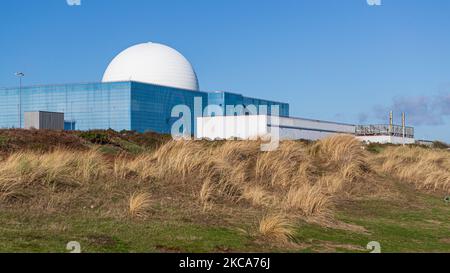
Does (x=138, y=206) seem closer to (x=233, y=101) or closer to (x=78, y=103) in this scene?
(x=78, y=103)

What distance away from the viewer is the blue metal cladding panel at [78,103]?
89.7 m

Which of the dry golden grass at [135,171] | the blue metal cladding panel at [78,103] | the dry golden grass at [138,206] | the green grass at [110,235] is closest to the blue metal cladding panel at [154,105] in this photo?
the blue metal cladding panel at [78,103]

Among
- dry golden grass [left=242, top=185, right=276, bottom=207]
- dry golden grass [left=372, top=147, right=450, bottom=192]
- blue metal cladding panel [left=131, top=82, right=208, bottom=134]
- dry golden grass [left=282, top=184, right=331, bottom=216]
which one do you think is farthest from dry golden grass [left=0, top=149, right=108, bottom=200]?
blue metal cladding panel [left=131, top=82, right=208, bottom=134]

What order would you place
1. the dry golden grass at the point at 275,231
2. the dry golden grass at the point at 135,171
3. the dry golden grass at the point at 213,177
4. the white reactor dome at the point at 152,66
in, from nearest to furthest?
the dry golden grass at the point at 275,231 → the dry golden grass at the point at 213,177 → the dry golden grass at the point at 135,171 → the white reactor dome at the point at 152,66

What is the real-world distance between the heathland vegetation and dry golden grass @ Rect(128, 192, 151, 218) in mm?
22

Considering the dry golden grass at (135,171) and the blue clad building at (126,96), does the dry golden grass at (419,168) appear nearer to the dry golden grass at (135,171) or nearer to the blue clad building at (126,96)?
the dry golden grass at (135,171)

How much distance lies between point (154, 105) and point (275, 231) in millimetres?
83134

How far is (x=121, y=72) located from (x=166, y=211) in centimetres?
8587

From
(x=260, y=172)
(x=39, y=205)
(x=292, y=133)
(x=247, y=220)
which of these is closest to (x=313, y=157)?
(x=260, y=172)

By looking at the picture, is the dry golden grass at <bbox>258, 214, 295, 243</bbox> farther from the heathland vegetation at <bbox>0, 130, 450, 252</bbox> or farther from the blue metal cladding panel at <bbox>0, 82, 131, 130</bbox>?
the blue metal cladding panel at <bbox>0, 82, 131, 130</bbox>

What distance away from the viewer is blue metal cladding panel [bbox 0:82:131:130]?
294 ft

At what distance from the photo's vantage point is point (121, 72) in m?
95.6
